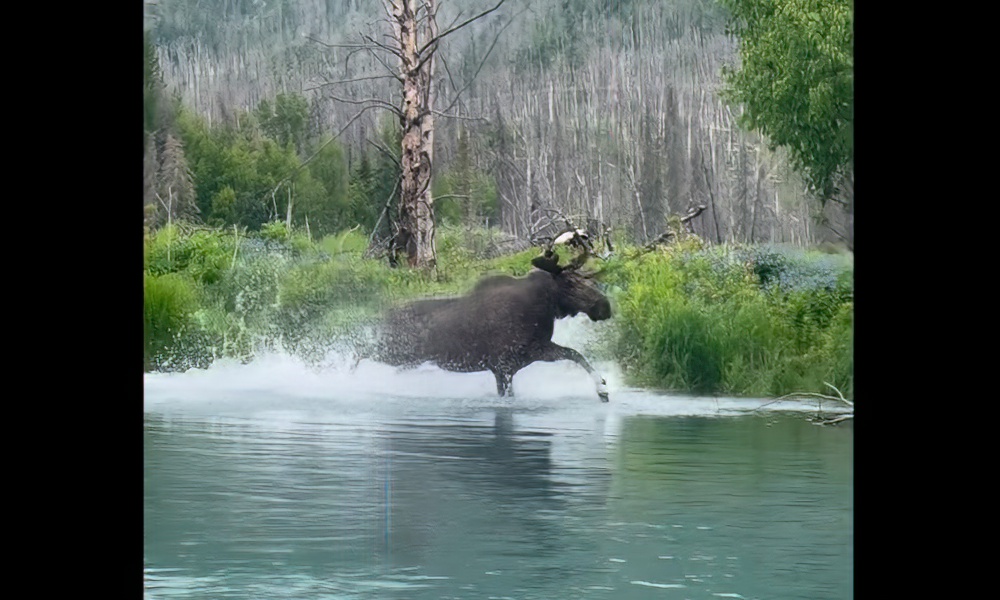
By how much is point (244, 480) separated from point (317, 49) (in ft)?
14.8

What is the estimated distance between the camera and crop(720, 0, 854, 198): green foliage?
9617 mm

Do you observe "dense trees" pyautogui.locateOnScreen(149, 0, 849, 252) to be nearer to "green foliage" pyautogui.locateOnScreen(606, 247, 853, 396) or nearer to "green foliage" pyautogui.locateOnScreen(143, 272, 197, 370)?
"green foliage" pyautogui.locateOnScreen(606, 247, 853, 396)

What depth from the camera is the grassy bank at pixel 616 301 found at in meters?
9.91

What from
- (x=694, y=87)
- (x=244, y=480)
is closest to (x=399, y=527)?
(x=244, y=480)

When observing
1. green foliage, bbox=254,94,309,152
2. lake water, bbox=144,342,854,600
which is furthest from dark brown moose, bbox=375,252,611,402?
green foliage, bbox=254,94,309,152

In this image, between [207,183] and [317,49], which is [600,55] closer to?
[317,49]

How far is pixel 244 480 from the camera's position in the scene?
6.95m

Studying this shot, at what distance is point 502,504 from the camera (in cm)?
629

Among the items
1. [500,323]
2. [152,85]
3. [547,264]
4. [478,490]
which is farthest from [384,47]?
[478,490]

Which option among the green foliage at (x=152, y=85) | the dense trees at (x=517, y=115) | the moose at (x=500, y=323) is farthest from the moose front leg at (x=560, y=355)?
the green foliage at (x=152, y=85)

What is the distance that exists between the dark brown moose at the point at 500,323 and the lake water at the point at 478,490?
191 millimetres
